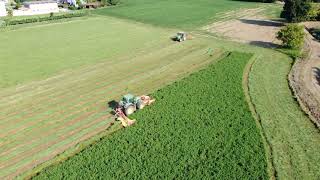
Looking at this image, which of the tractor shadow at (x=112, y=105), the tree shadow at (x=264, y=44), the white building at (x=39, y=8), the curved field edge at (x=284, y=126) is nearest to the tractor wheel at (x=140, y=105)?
the tractor shadow at (x=112, y=105)

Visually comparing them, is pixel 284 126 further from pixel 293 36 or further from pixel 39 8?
pixel 39 8

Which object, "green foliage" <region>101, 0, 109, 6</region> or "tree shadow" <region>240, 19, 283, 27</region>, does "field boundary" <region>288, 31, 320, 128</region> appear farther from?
"green foliage" <region>101, 0, 109, 6</region>

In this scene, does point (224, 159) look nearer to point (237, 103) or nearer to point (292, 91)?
point (237, 103)

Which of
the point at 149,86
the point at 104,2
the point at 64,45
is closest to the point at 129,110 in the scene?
the point at 149,86

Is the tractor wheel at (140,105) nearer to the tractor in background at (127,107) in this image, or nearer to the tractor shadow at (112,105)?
the tractor in background at (127,107)

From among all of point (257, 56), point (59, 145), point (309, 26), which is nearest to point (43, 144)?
point (59, 145)

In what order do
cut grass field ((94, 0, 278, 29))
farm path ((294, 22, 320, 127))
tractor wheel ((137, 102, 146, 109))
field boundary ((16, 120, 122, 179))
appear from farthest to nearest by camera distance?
cut grass field ((94, 0, 278, 29))
farm path ((294, 22, 320, 127))
tractor wheel ((137, 102, 146, 109))
field boundary ((16, 120, 122, 179))

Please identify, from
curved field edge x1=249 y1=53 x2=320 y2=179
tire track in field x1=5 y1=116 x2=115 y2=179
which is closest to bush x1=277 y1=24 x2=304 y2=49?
curved field edge x1=249 y1=53 x2=320 y2=179
